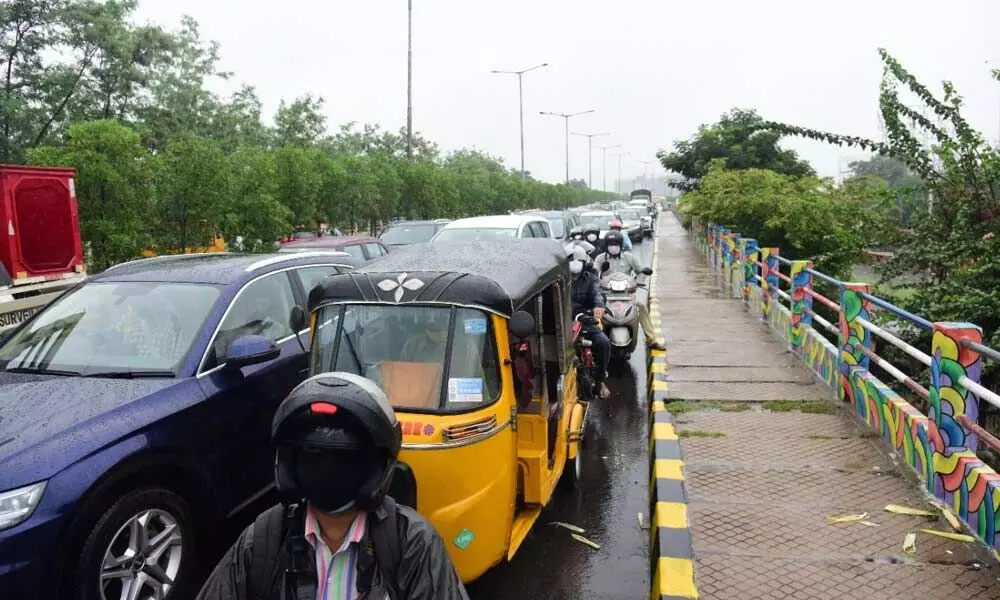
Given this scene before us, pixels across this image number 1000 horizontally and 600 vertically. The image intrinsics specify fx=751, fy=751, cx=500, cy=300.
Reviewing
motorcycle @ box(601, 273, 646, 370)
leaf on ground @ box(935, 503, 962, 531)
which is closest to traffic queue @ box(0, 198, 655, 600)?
leaf on ground @ box(935, 503, 962, 531)

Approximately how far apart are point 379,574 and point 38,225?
1120 centimetres

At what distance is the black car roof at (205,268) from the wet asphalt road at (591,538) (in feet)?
5.02

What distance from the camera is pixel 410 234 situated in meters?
17.8

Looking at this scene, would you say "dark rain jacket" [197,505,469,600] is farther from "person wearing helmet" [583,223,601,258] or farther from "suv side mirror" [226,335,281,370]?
"person wearing helmet" [583,223,601,258]

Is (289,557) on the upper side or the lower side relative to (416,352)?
lower

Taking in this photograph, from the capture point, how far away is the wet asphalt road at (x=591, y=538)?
4.32 meters

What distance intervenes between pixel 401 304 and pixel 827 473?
10.8ft

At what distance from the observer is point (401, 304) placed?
3.90 m

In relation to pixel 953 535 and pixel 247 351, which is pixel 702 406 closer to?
pixel 953 535

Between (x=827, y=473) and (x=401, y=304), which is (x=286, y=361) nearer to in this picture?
(x=401, y=304)

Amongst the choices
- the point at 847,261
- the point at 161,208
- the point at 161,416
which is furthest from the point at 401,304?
the point at 847,261

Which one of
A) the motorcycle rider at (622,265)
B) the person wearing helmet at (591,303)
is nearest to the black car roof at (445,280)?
the person wearing helmet at (591,303)

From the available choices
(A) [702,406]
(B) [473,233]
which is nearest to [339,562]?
(A) [702,406]

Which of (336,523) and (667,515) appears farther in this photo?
(667,515)
